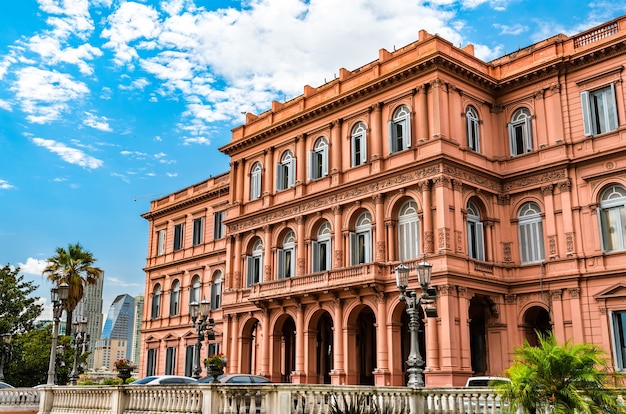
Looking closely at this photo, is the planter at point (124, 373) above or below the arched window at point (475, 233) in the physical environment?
below

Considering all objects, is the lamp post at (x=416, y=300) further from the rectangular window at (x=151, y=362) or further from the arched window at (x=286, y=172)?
the rectangular window at (x=151, y=362)

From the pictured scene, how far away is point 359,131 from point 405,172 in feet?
14.3

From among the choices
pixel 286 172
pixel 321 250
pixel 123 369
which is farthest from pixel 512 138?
pixel 123 369

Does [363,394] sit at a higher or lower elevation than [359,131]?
lower

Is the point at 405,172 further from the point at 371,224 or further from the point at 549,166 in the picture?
the point at 549,166

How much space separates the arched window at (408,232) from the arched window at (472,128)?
13.2 feet

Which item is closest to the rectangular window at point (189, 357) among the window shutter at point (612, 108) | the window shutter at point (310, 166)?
the window shutter at point (310, 166)

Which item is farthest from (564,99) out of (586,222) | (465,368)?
(465,368)

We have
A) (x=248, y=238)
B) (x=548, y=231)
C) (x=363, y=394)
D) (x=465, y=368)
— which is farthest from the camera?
(x=248, y=238)

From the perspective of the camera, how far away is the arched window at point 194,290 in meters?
48.5

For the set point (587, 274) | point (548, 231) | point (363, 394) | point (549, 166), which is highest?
point (549, 166)

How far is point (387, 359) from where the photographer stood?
100ft

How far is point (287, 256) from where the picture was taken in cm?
3759

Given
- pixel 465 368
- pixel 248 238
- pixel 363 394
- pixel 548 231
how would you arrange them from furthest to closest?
pixel 248 238 < pixel 548 231 < pixel 465 368 < pixel 363 394
